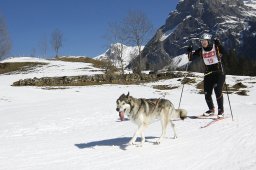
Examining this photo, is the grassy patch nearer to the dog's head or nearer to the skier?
the skier

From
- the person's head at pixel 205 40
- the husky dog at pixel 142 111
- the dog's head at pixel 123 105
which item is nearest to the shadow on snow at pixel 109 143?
the husky dog at pixel 142 111

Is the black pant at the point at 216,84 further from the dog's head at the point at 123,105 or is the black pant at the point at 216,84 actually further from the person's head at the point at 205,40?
the dog's head at the point at 123,105

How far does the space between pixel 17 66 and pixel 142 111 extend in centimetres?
5615

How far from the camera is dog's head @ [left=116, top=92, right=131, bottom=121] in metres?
8.34

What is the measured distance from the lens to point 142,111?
8758 millimetres

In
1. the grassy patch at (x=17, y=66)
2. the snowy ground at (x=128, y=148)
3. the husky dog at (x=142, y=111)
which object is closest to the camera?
the snowy ground at (x=128, y=148)

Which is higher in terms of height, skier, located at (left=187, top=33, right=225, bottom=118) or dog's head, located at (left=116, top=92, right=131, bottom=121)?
skier, located at (left=187, top=33, right=225, bottom=118)

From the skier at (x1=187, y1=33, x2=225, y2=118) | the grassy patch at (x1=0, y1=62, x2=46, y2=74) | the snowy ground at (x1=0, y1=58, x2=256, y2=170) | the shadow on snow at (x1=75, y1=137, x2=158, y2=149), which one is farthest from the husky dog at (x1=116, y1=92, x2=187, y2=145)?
the grassy patch at (x1=0, y1=62, x2=46, y2=74)

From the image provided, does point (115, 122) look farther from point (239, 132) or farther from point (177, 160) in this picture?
point (177, 160)

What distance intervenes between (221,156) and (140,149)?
77.4 inches

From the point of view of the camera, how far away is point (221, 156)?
24.3 feet

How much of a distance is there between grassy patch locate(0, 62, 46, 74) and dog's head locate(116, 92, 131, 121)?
164 feet

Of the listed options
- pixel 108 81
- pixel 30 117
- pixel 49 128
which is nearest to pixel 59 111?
pixel 30 117

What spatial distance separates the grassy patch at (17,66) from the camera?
57.8 meters
